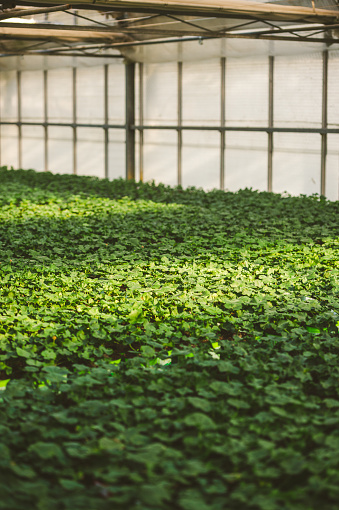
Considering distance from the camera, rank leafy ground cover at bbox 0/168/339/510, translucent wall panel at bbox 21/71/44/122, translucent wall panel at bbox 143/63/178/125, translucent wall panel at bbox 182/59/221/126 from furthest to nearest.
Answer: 1. translucent wall panel at bbox 21/71/44/122
2. translucent wall panel at bbox 143/63/178/125
3. translucent wall panel at bbox 182/59/221/126
4. leafy ground cover at bbox 0/168/339/510

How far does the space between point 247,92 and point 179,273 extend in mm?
8781

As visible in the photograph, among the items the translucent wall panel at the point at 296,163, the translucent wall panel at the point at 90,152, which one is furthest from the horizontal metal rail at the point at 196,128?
the translucent wall panel at the point at 90,152

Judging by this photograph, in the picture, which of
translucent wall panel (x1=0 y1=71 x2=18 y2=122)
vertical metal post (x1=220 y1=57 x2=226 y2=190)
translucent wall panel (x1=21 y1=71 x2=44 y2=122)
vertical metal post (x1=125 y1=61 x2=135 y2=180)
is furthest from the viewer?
translucent wall panel (x1=0 y1=71 x2=18 y2=122)

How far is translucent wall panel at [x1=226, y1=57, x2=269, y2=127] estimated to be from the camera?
47.1 ft

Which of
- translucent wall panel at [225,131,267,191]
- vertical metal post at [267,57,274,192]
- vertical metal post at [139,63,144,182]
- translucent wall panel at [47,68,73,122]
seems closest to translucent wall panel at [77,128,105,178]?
translucent wall panel at [47,68,73,122]

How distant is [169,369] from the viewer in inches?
165

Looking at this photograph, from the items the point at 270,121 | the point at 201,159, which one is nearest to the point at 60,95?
the point at 201,159

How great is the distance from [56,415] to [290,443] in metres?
1.13

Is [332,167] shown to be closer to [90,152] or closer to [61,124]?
[90,152]

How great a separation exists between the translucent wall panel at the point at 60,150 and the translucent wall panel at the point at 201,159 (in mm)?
4947

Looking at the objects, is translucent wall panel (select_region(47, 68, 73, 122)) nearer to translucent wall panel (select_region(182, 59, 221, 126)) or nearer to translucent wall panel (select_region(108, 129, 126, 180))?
translucent wall panel (select_region(108, 129, 126, 180))

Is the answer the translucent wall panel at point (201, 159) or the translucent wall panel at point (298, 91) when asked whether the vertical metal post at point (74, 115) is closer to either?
the translucent wall panel at point (201, 159)

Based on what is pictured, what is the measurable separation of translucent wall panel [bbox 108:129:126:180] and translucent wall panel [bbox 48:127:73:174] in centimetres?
189

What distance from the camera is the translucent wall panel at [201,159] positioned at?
1569 cm
